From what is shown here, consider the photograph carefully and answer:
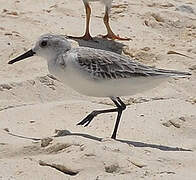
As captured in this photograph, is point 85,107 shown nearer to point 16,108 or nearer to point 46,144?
point 16,108

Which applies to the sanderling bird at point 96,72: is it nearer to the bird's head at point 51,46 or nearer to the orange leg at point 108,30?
the bird's head at point 51,46

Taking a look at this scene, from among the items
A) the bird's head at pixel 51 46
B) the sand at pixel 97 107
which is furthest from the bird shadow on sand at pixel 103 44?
the bird's head at pixel 51 46

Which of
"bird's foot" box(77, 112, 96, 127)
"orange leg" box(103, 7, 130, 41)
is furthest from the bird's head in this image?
"orange leg" box(103, 7, 130, 41)

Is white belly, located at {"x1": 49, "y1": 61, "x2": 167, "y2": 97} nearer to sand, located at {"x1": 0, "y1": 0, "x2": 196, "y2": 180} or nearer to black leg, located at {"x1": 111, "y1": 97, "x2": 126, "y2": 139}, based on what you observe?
black leg, located at {"x1": 111, "y1": 97, "x2": 126, "y2": 139}

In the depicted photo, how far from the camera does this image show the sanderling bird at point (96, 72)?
591cm

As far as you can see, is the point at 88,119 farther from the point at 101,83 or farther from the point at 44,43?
the point at 44,43

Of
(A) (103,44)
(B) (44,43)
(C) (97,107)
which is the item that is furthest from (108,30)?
(B) (44,43)

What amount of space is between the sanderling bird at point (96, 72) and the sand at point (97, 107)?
15.8 inches

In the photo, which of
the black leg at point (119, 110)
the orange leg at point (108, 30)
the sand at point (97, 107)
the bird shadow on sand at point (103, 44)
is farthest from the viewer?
the orange leg at point (108, 30)

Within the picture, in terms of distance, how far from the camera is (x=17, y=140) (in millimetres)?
5621

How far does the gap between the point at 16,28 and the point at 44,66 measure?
3.66 ft

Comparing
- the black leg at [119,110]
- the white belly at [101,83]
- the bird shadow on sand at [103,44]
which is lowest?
the bird shadow on sand at [103,44]

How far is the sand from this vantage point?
5.04 m

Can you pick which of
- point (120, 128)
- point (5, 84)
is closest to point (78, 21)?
point (5, 84)
